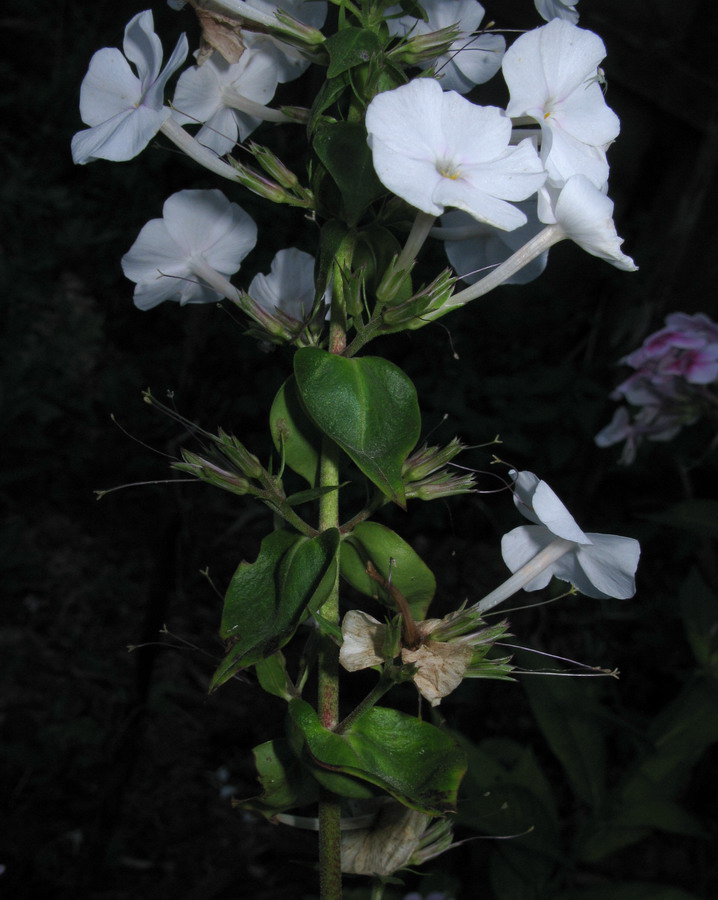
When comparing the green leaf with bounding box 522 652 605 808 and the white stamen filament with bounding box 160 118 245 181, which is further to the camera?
the green leaf with bounding box 522 652 605 808

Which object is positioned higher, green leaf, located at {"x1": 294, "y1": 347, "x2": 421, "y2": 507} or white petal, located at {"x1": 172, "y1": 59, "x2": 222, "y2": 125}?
white petal, located at {"x1": 172, "y1": 59, "x2": 222, "y2": 125}

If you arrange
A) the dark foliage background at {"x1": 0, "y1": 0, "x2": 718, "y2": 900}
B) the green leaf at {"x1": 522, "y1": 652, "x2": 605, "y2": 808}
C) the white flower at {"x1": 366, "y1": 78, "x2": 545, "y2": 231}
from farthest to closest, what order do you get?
the dark foliage background at {"x1": 0, "y1": 0, "x2": 718, "y2": 900}
the green leaf at {"x1": 522, "y1": 652, "x2": 605, "y2": 808}
the white flower at {"x1": 366, "y1": 78, "x2": 545, "y2": 231}

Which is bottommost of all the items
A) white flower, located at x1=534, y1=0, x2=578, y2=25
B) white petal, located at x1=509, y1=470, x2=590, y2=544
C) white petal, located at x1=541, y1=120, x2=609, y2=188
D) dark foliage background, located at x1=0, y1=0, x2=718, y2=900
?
dark foliage background, located at x1=0, y1=0, x2=718, y2=900

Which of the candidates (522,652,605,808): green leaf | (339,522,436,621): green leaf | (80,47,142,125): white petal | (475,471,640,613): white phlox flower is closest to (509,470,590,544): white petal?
(475,471,640,613): white phlox flower

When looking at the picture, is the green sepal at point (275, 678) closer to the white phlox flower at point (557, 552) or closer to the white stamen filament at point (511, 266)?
the white phlox flower at point (557, 552)

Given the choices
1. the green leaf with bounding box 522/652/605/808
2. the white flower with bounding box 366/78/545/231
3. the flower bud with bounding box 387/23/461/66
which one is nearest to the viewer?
the white flower with bounding box 366/78/545/231

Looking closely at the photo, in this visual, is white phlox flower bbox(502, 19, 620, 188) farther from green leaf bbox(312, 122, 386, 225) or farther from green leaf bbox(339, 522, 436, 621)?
green leaf bbox(339, 522, 436, 621)

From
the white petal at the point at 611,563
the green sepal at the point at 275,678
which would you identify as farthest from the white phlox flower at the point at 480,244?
the green sepal at the point at 275,678
